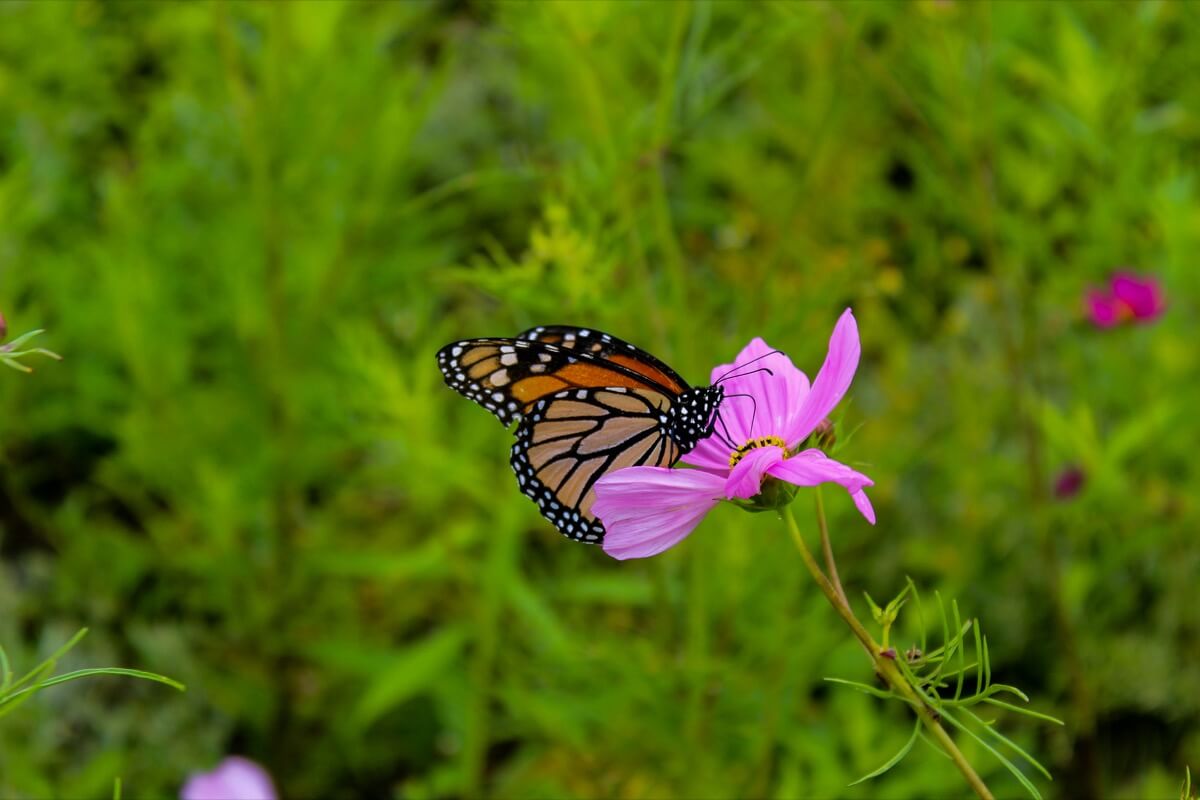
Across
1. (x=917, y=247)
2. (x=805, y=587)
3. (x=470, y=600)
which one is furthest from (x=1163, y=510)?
(x=470, y=600)

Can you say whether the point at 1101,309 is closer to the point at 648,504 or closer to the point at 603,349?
the point at 603,349

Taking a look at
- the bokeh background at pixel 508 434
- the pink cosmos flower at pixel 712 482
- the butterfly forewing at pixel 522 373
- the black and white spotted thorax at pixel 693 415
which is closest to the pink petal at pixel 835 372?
the pink cosmos flower at pixel 712 482

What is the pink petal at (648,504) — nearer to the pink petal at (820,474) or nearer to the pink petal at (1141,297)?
the pink petal at (820,474)

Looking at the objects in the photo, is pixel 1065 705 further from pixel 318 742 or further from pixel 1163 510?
pixel 318 742

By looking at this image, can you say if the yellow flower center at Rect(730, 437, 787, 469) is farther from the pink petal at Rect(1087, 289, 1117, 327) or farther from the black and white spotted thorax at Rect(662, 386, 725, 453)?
the pink petal at Rect(1087, 289, 1117, 327)

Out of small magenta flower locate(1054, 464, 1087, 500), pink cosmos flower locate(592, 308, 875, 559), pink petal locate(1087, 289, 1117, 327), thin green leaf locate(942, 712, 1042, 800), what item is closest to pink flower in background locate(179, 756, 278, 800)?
pink cosmos flower locate(592, 308, 875, 559)

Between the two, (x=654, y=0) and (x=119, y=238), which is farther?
(x=119, y=238)
